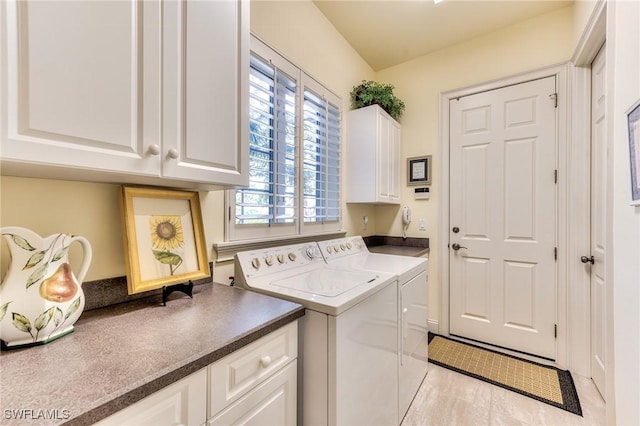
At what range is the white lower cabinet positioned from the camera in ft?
2.09

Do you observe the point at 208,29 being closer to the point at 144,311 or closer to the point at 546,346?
the point at 144,311

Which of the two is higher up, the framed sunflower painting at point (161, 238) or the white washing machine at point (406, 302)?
the framed sunflower painting at point (161, 238)

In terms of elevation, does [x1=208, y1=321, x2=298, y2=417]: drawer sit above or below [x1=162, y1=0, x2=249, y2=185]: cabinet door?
below

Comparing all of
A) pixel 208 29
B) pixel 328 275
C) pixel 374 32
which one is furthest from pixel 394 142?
pixel 208 29

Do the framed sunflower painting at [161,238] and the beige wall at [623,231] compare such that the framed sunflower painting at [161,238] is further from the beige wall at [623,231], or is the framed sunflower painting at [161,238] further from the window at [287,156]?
the beige wall at [623,231]

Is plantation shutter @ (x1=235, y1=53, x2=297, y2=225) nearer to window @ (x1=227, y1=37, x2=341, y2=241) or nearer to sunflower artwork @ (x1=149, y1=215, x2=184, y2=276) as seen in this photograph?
window @ (x1=227, y1=37, x2=341, y2=241)

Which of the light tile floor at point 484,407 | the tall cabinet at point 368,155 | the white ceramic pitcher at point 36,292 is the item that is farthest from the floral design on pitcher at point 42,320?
the tall cabinet at point 368,155

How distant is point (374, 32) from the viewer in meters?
2.43

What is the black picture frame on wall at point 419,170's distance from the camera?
276 cm

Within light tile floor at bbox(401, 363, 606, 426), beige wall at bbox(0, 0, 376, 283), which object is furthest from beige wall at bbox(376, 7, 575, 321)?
light tile floor at bbox(401, 363, 606, 426)

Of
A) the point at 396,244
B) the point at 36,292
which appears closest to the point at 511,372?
the point at 396,244

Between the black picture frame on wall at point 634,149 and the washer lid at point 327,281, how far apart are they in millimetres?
1094

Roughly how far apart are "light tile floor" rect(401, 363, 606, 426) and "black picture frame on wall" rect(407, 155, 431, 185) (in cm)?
175
